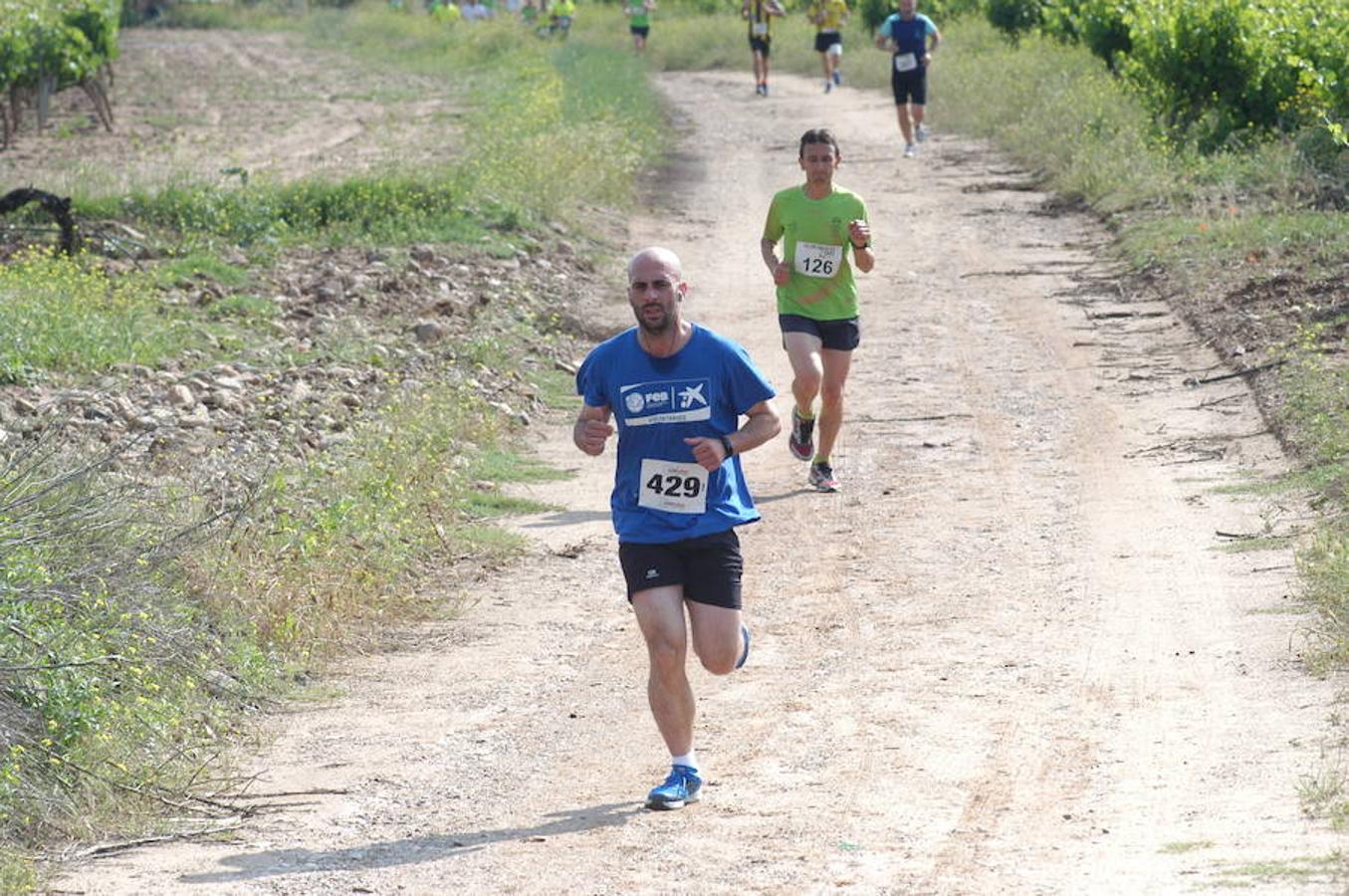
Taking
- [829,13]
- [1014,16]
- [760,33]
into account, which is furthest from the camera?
[1014,16]

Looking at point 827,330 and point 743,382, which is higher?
point 743,382

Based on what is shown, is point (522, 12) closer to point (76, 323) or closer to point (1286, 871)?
point (76, 323)

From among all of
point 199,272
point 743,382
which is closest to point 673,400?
point 743,382

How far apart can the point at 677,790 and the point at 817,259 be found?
4.66 meters

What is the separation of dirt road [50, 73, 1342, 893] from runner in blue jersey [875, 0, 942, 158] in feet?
33.3

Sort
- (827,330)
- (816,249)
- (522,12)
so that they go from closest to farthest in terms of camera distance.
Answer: (816,249) < (827,330) < (522,12)

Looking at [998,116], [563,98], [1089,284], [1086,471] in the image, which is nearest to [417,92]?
[563,98]

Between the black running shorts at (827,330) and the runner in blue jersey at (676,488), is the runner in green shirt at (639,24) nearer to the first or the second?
the black running shorts at (827,330)

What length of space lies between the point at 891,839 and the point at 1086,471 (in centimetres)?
558

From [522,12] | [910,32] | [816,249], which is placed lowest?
[522,12]

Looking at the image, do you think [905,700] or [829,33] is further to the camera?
[829,33]

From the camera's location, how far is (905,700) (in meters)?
7.96

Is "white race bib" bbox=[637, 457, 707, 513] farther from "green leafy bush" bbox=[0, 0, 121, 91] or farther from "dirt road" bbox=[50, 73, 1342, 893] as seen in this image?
"green leafy bush" bbox=[0, 0, 121, 91]

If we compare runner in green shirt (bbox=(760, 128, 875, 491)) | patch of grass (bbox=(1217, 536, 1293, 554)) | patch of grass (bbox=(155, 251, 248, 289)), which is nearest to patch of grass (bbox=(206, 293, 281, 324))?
patch of grass (bbox=(155, 251, 248, 289))
